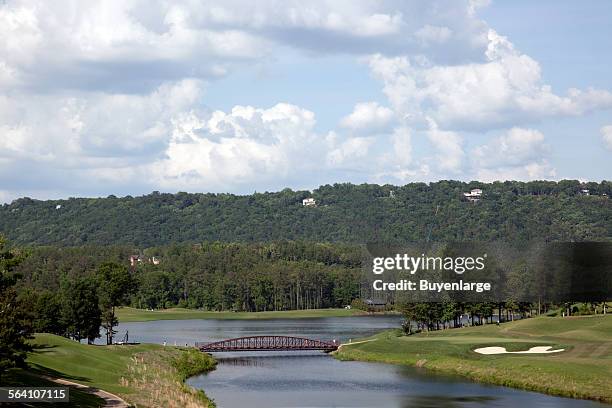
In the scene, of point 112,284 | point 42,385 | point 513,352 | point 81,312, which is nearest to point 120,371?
point 42,385

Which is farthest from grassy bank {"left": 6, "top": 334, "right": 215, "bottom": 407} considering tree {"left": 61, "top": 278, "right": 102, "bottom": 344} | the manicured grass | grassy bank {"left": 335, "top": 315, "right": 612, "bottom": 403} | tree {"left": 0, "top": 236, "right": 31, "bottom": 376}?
grassy bank {"left": 335, "top": 315, "right": 612, "bottom": 403}

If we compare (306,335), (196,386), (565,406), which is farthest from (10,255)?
(306,335)

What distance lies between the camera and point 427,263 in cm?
11788

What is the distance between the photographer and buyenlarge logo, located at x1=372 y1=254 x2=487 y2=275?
376 feet

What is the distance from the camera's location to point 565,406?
2692 inches

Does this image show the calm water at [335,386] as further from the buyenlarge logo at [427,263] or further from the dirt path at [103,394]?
the buyenlarge logo at [427,263]

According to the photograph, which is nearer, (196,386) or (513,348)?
(196,386)

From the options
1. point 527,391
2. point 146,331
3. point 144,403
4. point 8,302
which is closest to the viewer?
point 8,302

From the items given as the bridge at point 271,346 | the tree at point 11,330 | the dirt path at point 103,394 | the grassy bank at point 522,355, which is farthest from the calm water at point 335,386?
the tree at point 11,330

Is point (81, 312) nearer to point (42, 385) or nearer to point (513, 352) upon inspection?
point (513, 352)

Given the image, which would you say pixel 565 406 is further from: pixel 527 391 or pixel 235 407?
pixel 235 407

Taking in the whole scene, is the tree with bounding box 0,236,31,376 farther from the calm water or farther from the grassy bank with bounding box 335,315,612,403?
the grassy bank with bounding box 335,315,612,403

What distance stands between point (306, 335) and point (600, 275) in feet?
158

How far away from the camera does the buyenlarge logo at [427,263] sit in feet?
376
